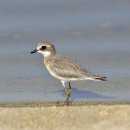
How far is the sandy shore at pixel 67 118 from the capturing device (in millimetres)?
8648

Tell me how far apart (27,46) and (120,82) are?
2.90 m

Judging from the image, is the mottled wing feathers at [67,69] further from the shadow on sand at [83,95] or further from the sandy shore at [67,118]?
the sandy shore at [67,118]

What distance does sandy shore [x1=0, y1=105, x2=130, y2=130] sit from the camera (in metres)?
8.65

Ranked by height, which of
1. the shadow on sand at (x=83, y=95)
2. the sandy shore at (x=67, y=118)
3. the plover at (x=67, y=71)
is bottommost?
the sandy shore at (x=67, y=118)

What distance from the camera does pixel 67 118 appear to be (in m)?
9.28

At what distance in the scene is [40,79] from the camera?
44.5 ft

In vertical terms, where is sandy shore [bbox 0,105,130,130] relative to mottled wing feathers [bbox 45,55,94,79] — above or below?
below

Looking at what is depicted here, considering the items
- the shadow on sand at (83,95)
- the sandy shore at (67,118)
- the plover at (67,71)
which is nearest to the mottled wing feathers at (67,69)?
the plover at (67,71)

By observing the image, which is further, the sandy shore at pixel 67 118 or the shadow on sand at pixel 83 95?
the shadow on sand at pixel 83 95

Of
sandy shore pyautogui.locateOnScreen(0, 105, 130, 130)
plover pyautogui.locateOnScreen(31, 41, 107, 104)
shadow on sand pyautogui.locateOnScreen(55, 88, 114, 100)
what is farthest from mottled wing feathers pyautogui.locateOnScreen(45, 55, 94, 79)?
sandy shore pyautogui.locateOnScreen(0, 105, 130, 130)

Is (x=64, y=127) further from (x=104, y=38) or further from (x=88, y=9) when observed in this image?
(x=88, y=9)

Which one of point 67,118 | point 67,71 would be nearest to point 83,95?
point 67,71

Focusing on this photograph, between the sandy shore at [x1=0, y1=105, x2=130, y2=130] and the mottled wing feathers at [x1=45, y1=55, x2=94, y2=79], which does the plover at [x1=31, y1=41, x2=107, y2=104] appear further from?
the sandy shore at [x1=0, y1=105, x2=130, y2=130]

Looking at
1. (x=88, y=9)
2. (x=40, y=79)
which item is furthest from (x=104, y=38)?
(x=40, y=79)
